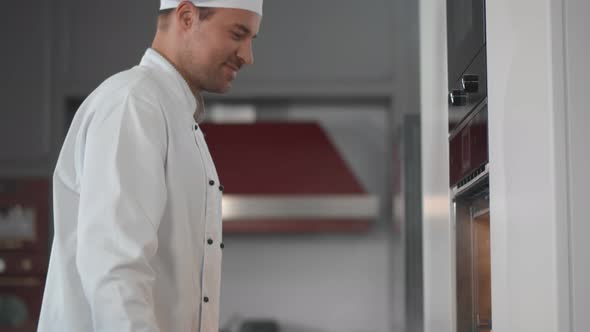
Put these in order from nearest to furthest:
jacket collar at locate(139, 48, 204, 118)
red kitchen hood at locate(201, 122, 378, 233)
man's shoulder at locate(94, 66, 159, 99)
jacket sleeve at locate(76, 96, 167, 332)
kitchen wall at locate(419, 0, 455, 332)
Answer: jacket sleeve at locate(76, 96, 167, 332)
man's shoulder at locate(94, 66, 159, 99)
jacket collar at locate(139, 48, 204, 118)
kitchen wall at locate(419, 0, 455, 332)
red kitchen hood at locate(201, 122, 378, 233)

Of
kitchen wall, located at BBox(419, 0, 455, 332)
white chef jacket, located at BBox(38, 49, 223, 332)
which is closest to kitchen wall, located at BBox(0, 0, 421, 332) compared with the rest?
kitchen wall, located at BBox(419, 0, 455, 332)

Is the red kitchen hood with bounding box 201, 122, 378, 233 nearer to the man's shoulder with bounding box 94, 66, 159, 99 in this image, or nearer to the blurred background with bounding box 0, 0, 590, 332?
the blurred background with bounding box 0, 0, 590, 332

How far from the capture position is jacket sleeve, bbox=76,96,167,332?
0.97 meters

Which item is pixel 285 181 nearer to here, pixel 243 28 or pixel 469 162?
pixel 243 28

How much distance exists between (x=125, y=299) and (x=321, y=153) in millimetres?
2346

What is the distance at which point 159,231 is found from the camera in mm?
1121

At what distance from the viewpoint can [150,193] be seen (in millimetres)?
1041

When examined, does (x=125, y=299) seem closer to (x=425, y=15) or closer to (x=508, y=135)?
(x=508, y=135)

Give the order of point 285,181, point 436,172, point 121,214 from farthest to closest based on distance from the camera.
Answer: point 285,181
point 436,172
point 121,214

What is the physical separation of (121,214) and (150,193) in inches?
2.0

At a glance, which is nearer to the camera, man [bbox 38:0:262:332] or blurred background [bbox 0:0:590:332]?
man [bbox 38:0:262:332]

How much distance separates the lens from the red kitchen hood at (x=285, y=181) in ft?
10.6

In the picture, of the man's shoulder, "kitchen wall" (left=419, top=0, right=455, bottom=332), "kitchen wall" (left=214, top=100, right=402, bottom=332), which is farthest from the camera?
"kitchen wall" (left=214, top=100, right=402, bottom=332)

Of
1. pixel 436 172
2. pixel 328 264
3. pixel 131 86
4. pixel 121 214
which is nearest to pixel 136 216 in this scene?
pixel 121 214
